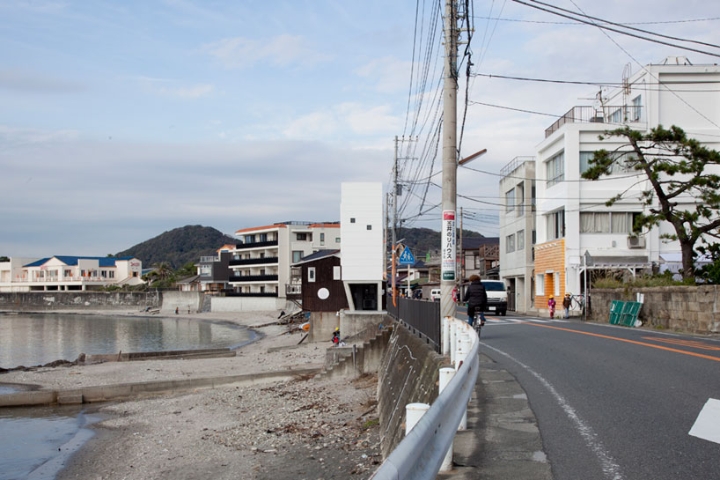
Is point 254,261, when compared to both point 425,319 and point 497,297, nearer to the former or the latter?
point 497,297

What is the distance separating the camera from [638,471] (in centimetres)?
521

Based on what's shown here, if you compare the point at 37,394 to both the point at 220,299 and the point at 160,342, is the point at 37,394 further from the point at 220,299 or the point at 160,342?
the point at 220,299

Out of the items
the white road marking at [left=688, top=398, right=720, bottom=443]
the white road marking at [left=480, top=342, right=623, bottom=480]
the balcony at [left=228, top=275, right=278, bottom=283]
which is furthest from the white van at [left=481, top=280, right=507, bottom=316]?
the balcony at [left=228, top=275, right=278, bottom=283]

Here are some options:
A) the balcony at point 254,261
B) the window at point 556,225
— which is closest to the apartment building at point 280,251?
the balcony at point 254,261

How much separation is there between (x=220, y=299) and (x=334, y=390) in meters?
73.9

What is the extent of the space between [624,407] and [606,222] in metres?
33.3

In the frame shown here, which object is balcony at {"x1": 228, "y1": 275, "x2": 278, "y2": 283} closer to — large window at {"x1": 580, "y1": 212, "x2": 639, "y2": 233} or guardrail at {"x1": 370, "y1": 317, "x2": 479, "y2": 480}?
large window at {"x1": 580, "y1": 212, "x2": 639, "y2": 233}

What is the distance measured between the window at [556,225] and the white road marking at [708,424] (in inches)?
1340

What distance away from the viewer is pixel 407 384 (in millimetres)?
12281

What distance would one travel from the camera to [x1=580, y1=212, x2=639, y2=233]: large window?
126 ft

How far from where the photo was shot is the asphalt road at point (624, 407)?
5.43m

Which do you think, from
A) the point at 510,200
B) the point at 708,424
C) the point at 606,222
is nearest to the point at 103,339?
the point at 510,200

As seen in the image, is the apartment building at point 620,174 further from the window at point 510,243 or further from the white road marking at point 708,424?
the white road marking at point 708,424

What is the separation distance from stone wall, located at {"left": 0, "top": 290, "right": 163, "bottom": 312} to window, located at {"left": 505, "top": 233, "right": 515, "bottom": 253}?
75.2m
